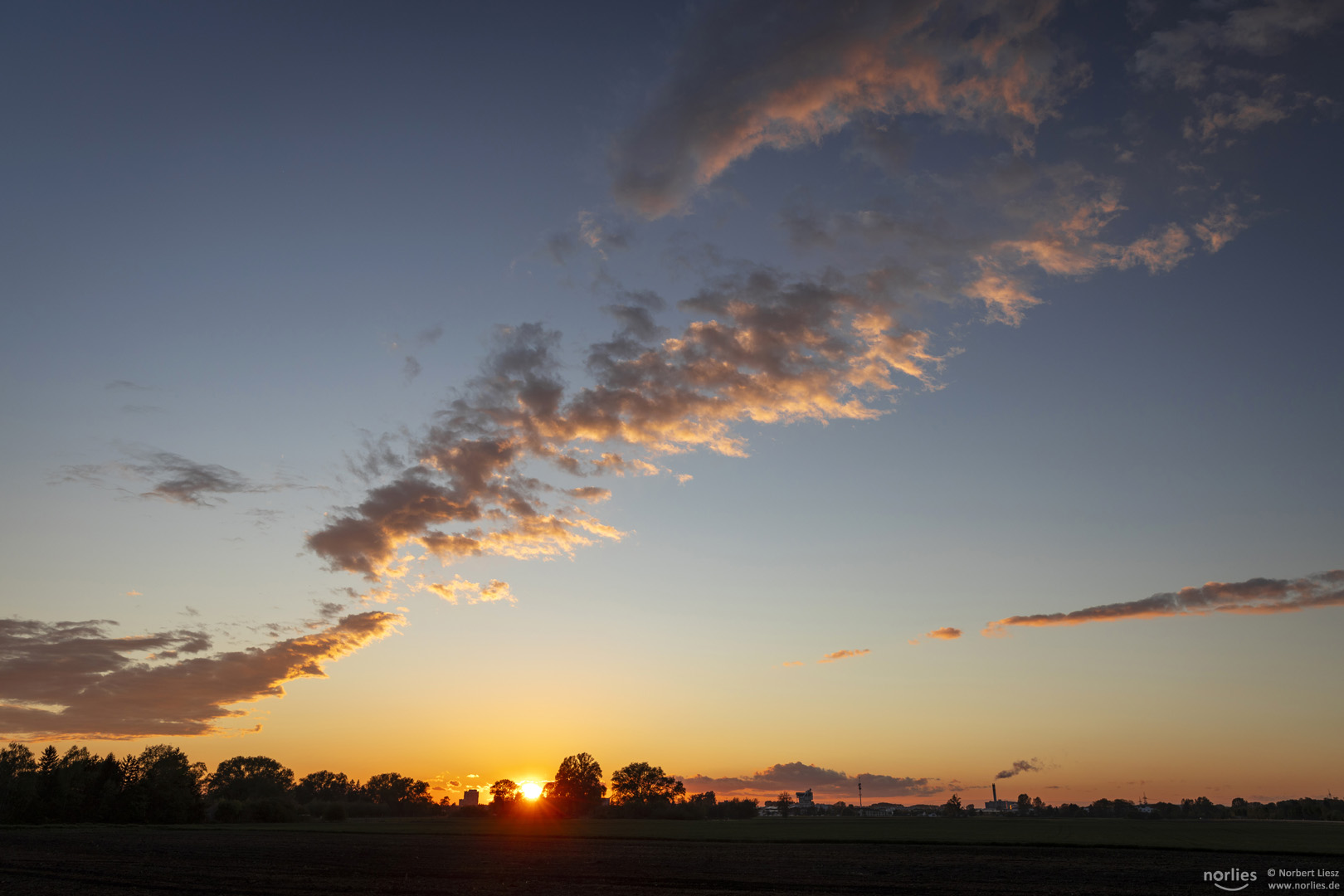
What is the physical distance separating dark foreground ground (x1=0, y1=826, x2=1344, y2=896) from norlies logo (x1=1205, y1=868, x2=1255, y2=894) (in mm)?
532

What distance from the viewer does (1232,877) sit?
36.7 metres

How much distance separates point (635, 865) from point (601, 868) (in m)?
3.15

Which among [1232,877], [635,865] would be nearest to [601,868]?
Result: [635,865]

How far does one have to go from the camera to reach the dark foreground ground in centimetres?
3155

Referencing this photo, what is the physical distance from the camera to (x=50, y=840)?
65.3 metres

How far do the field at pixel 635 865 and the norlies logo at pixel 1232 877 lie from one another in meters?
0.51

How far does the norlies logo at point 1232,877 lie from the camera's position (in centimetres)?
3278

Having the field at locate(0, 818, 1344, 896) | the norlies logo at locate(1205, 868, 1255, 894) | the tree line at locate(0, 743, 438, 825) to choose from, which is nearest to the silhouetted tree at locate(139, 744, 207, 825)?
the tree line at locate(0, 743, 438, 825)

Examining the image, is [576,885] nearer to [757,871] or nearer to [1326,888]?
[757,871]

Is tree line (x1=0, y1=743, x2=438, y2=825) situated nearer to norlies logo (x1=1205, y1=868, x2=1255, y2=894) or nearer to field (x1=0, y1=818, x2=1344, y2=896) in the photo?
field (x1=0, y1=818, x2=1344, y2=896)

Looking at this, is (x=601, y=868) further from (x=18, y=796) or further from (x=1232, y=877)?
(x=18, y=796)

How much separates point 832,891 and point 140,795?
448 feet

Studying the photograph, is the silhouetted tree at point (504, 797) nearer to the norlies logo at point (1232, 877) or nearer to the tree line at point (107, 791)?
the tree line at point (107, 791)

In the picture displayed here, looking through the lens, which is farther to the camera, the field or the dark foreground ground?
the field
